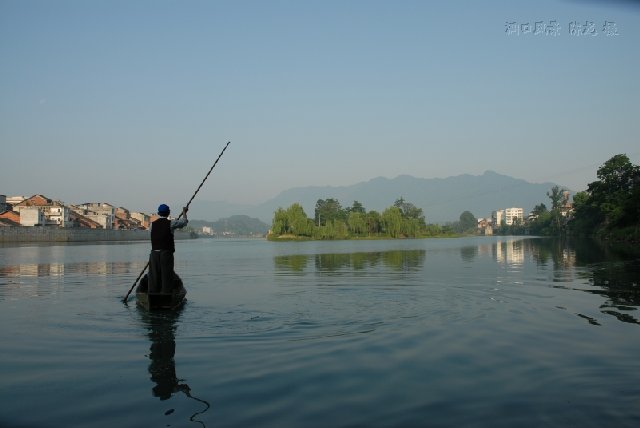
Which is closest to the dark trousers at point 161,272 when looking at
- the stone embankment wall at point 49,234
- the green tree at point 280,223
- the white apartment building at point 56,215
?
the stone embankment wall at point 49,234

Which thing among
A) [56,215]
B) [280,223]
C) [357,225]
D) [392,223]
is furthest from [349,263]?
[56,215]

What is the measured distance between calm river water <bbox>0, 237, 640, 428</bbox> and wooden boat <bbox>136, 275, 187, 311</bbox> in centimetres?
45

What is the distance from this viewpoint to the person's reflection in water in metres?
7.58

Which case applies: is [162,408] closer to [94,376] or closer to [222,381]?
[222,381]

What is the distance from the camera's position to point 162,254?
14.6m

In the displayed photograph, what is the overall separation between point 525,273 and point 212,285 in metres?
15.4

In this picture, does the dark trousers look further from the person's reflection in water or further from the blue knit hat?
the blue knit hat

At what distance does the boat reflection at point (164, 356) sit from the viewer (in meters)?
7.48

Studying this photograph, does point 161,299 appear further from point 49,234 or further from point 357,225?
point 357,225

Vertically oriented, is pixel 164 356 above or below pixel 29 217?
below

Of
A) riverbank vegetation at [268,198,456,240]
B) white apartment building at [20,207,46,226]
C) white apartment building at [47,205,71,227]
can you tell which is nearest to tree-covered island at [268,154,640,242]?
riverbank vegetation at [268,198,456,240]

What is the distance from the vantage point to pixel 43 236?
4599 inches

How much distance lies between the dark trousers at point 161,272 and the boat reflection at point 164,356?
67cm

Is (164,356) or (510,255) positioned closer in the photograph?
(164,356)
